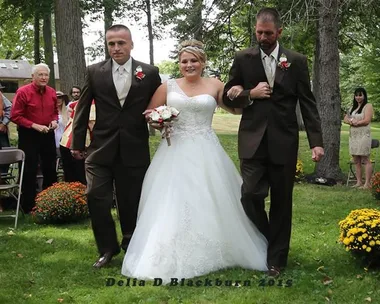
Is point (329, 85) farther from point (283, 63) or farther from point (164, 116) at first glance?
point (164, 116)

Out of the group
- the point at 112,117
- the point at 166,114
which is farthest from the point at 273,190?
the point at 112,117

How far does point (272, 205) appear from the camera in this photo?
191 inches

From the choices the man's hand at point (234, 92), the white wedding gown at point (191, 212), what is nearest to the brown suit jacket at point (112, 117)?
the white wedding gown at point (191, 212)

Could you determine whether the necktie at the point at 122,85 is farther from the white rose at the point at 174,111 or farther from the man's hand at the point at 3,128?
the man's hand at the point at 3,128

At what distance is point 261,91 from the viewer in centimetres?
455

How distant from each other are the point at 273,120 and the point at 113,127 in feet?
5.00

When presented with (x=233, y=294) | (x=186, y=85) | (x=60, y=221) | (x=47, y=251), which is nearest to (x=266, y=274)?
(x=233, y=294)

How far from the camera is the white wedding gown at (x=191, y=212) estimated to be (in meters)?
4.64

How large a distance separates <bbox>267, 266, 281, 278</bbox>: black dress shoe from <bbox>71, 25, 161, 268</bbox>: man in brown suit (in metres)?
1.51

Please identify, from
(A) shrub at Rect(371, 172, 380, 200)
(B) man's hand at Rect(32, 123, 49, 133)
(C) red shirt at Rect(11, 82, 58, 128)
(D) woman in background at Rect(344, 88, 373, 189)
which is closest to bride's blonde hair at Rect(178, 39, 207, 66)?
(B) man's hand at Rect(32, 123, 49, 133)

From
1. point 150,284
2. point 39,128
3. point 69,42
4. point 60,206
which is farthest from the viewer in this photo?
point 69,42

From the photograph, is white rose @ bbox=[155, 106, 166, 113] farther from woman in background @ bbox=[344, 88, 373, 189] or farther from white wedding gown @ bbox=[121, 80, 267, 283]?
woman in background @ bbox=[344, 88, 373, 189]

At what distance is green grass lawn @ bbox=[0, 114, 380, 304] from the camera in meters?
4.27

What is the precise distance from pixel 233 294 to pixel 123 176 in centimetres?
161
